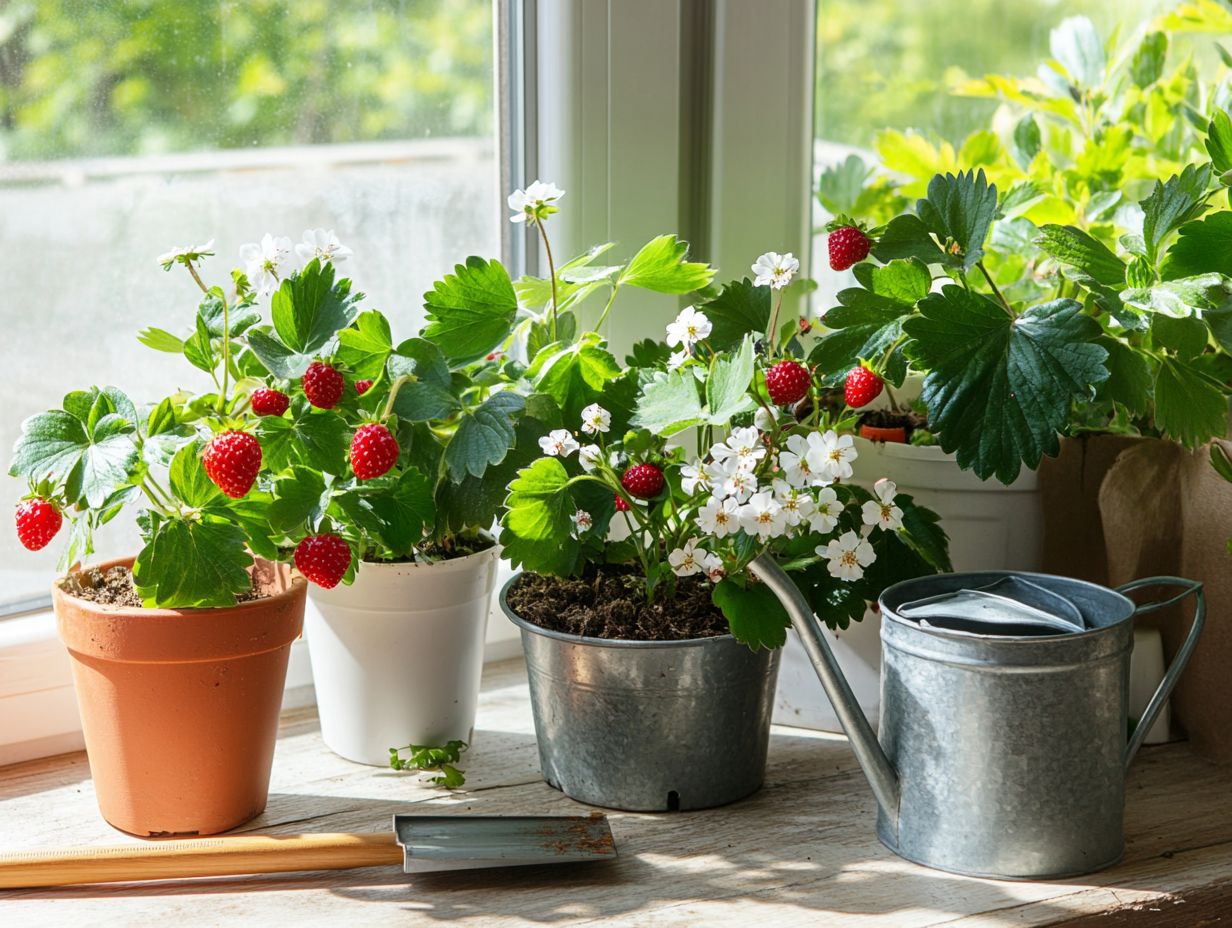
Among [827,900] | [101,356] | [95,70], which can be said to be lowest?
[827,900]

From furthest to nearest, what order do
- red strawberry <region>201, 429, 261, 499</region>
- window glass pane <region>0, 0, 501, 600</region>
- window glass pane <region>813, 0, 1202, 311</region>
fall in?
window glass pane <region>813, 0, 1202, 311</region>, window glass pane <region>0, 0, 501, 600</region>, red strawberry <region>201, 429, 261, 499</region>

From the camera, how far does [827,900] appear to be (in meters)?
0.95

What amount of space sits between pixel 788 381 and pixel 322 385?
333mm

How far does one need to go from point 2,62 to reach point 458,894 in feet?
2.38

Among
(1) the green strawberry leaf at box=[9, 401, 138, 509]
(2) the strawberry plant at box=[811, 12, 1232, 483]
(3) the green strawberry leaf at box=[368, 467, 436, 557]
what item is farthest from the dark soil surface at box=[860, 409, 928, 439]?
(1) the green strawberry leaf at box=[9, 401, 138, 509]

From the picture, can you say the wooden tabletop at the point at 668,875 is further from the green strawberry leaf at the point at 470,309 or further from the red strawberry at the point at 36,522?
the green strawberry leaf at the point at 470,309

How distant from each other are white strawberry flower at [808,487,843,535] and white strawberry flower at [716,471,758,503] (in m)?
0.05

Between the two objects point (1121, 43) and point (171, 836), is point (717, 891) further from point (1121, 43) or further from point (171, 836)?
point (1121, 43)

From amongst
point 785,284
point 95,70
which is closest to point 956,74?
point 785,284

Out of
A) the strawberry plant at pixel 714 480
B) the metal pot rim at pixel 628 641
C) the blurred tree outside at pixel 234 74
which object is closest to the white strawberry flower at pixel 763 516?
the strawberry plant at pixel 714 480

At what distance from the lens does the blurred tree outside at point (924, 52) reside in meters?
1.49

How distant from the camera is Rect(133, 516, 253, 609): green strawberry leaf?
95 cm

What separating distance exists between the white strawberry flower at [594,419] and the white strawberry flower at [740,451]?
0.29ft

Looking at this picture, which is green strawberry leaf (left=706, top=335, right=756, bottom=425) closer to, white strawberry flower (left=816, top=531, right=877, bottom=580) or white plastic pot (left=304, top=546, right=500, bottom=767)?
white strawberry flower (left=816, top=531, right=877, bottom=580)
